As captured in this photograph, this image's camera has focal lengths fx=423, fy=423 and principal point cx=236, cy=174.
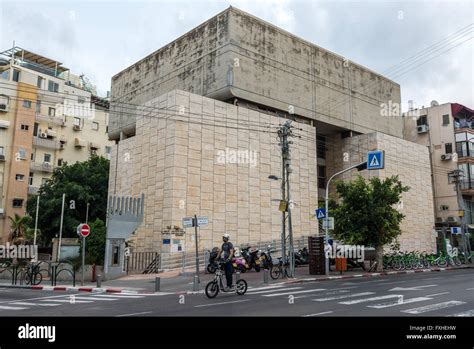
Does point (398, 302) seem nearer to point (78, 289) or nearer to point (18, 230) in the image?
point (78, 289)

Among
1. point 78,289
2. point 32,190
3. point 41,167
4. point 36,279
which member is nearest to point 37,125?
point 41,167

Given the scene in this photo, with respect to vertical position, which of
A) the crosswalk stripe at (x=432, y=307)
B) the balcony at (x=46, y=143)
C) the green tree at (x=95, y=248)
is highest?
the balcony at (x=46, y=143)

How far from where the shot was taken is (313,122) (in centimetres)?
4269

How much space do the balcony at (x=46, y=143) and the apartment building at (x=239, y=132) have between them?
10213 millimetres

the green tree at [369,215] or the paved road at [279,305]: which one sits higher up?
the green tree at [369,215]

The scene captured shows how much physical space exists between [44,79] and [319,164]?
116ft

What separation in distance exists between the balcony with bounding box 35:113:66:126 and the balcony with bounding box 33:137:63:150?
2.38m

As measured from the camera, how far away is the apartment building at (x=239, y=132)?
3150cm

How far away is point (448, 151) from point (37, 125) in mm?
50023

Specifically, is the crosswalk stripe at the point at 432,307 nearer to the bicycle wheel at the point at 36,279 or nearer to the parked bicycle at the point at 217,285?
the parked bicycle at the point at 217,285

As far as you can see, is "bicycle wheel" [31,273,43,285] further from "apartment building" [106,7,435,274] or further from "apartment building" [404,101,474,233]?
"apartment building" [404,101,474,233]

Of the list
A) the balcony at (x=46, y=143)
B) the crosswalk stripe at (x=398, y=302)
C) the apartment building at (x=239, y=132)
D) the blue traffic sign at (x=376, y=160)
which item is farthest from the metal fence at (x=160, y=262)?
the balcony at (x=46, y=143)
